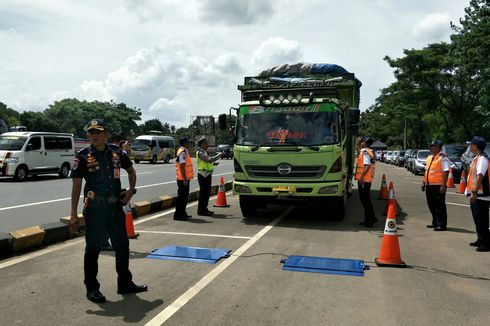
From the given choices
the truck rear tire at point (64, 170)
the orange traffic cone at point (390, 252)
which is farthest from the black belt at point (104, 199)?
the truck rear tire at point (64, 170)

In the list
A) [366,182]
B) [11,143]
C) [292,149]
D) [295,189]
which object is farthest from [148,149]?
[366,182]

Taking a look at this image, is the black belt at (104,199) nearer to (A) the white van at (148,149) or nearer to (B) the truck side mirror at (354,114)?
(B) the truck side mirror at (354,114)

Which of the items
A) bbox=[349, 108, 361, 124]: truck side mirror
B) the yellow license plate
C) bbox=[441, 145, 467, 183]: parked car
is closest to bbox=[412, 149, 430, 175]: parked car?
bbox=[441, 145, 467, 183]: parked car

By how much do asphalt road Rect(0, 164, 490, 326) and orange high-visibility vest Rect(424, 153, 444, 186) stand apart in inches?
46.4

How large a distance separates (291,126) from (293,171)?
0.96m

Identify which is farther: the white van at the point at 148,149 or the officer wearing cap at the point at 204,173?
the white van at the point at 148,149

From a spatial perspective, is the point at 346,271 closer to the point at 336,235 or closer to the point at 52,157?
the point at 336,235

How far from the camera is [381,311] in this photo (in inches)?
174

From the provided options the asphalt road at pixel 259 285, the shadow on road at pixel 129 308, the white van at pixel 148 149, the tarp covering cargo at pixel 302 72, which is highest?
the tarp covering cargo at pixel 302 72

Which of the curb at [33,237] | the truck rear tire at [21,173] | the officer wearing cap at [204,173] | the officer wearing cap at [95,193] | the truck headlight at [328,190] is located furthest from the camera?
the truck rear tire at [21,173]

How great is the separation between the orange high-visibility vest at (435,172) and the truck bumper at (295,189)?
1769 millimetres

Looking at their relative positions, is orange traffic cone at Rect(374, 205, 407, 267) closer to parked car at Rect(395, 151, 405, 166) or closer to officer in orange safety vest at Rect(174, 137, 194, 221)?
officer in orange safety vest at Rect(174, 137, 194, 221)

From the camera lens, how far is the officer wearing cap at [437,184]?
8.82 metres

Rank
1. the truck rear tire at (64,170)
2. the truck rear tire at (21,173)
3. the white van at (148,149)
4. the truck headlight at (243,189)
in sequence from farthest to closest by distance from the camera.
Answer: the white van at (148,149) < the truck rear tire at (64,170) < the truck rear tire at (21,173) < the truck headlight at (243,189)
